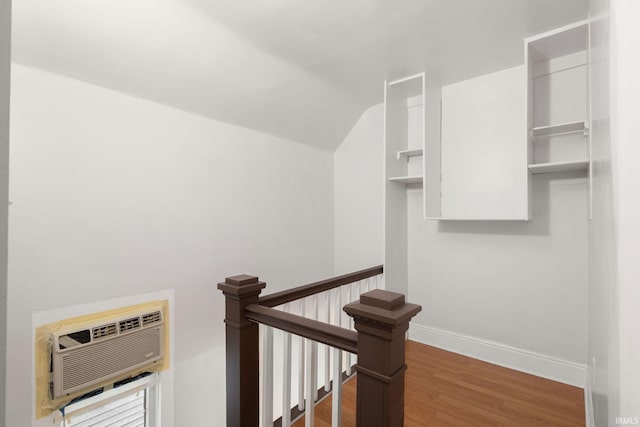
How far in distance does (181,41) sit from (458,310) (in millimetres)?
3112

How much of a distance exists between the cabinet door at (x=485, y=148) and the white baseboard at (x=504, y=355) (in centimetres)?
114

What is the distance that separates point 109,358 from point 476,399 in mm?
2481

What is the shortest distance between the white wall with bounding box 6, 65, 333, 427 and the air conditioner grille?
0.17 meters

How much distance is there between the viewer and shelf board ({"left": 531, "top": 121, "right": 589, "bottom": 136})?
6.83 feet

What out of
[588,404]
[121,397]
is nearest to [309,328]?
[121,397]

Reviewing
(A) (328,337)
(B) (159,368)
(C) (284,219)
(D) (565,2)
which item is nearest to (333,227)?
(C) (284,219)

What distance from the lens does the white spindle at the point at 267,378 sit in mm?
1524

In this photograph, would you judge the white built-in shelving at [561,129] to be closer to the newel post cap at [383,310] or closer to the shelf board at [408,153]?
the shelf board at [408,153]

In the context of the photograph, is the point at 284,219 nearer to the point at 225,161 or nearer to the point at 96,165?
the point at 225,161

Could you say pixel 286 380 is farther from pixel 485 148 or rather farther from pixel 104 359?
pixel 485 148

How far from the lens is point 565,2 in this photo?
177cm

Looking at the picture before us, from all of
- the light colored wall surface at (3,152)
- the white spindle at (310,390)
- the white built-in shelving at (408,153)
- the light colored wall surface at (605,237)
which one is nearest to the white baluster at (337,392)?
the white spindle at (310,390)

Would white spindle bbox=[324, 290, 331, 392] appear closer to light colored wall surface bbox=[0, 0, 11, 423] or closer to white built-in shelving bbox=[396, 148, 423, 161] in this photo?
white built-in shelving bbox=[396, 148, 423, 161]

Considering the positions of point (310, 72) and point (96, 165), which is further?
point (310, 72)
